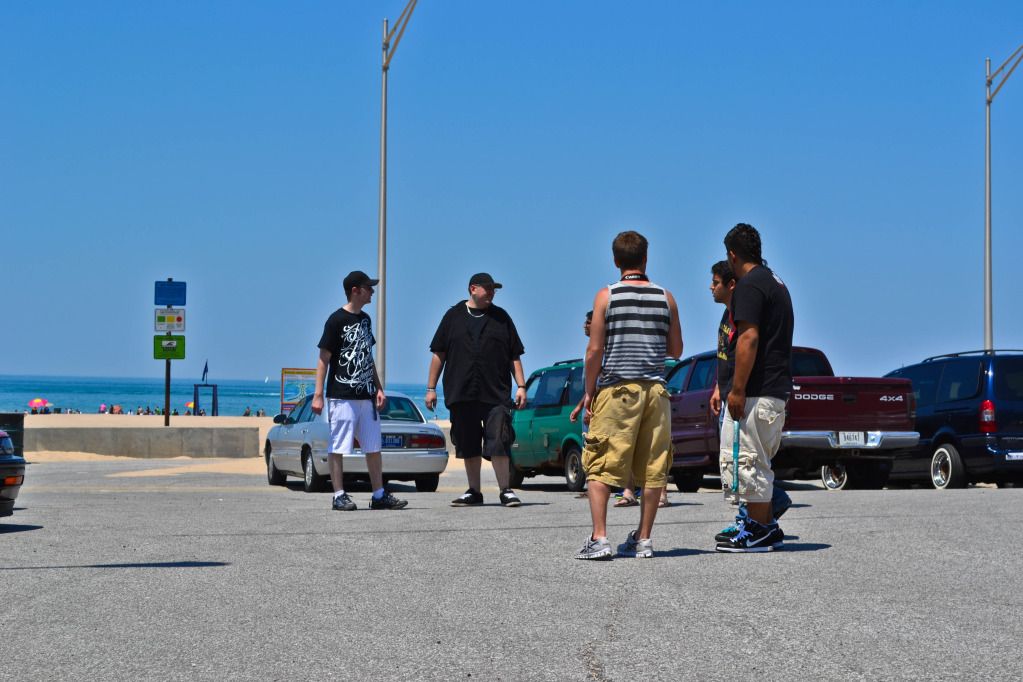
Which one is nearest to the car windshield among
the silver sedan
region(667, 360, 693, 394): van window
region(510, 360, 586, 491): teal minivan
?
the silver sedan

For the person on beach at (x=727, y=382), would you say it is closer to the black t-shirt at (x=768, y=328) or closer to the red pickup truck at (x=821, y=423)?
the black t-shirt at (x=768, y=328)

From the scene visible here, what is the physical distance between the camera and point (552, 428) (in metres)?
17.6

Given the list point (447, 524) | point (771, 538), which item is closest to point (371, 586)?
point (771, 538)

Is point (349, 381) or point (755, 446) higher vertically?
point (349, 381)

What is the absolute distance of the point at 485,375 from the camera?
38.9ft

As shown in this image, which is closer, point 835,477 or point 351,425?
point 351,425

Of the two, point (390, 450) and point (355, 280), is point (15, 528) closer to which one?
point (355, 280)

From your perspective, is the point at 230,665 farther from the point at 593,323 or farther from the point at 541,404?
the point at 541,404

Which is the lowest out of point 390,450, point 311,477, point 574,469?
point 311,477

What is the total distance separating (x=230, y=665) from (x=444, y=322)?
6.87m

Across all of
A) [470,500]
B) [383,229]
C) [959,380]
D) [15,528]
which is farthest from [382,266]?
[15,528]

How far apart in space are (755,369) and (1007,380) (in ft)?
30.5

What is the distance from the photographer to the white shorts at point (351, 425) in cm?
1170

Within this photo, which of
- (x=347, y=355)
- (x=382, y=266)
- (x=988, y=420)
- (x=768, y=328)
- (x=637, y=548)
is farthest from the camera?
(x=382, y=266)
